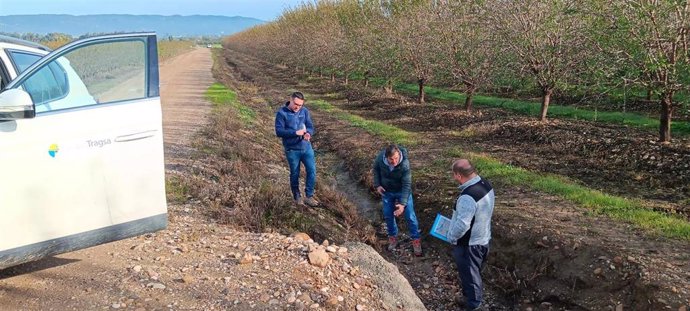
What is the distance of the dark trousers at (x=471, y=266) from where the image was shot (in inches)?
187

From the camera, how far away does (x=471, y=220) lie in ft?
15.0

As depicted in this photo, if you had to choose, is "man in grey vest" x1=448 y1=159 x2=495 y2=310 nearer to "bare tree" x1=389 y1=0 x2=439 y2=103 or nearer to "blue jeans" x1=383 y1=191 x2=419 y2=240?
"blue jeans" x1=383 y1=191 x2=419 y2=240

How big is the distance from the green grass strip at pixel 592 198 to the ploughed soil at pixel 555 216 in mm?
198

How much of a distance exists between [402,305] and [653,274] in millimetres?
2548

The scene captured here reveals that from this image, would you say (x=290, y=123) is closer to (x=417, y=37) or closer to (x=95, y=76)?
(x=95, y=76)

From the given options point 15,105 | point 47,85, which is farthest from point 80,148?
point 47,85

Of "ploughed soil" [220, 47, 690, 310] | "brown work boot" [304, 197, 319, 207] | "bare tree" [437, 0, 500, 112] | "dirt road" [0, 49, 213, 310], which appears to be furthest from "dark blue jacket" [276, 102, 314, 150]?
"bare tree" [437, 0, 500, 112]

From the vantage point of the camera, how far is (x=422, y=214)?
26.0ft

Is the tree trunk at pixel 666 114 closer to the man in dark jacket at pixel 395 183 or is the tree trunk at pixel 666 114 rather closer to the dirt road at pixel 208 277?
the man in dark jacket at pixel 395 183

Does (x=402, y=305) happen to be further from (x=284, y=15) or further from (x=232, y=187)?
(x=284, y=15)

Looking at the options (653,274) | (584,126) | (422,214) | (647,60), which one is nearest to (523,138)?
(584,126)

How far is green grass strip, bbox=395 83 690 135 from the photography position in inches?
487

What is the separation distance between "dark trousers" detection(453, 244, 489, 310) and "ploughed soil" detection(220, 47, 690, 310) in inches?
20.6

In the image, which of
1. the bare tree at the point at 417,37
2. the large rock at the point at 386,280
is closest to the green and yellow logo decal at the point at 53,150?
the large rock at the point at 386,280
